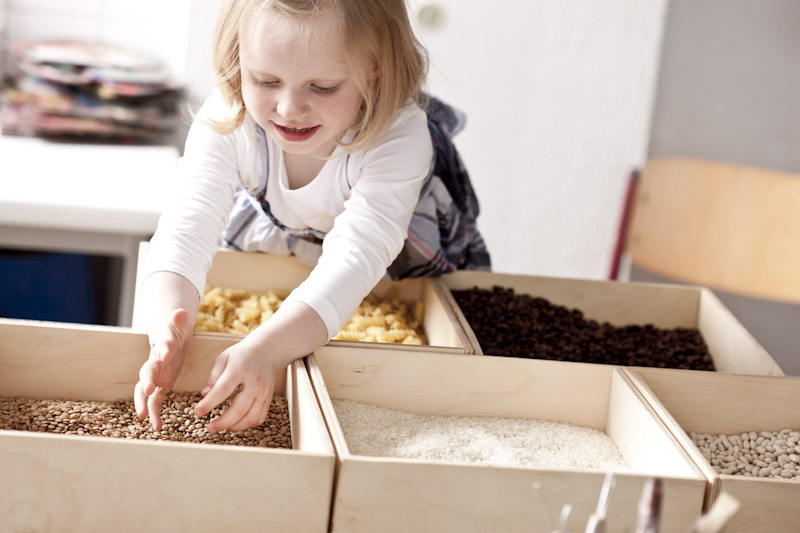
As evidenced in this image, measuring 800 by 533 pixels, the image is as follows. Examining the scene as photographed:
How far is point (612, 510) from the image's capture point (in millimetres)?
746

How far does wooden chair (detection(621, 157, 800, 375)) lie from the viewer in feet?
6.79

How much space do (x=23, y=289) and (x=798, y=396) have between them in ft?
5.44

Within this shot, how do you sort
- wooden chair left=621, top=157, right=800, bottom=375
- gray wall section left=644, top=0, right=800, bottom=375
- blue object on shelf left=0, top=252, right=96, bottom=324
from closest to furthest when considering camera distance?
1. blue object on shelf left=0, top=252, right=96, bottom=324
2. wooden chair left=621, top=157, right=800, bottom=375
3. gray wall section left=644, top=0, right=800, bottom=375

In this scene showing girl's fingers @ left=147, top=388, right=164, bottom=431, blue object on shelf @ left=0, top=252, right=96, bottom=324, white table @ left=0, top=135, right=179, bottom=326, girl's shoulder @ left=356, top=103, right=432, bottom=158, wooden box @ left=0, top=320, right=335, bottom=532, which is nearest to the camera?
wooden box @ left=0, top=320, right=335, bottom=532

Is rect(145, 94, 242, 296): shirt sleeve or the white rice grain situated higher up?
rect(145, 94, 242, 296): shirt sleeve

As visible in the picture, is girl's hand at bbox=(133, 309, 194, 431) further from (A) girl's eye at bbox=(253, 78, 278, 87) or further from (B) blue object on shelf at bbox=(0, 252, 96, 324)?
(B) blue object on shelf at bbox=(0, 252, 96, 324)

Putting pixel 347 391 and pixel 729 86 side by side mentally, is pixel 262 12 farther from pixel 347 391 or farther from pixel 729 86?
pixel 729 86

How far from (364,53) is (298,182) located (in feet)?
0.90

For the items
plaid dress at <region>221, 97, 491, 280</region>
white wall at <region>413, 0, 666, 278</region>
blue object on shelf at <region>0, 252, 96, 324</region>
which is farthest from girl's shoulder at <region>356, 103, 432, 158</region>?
blue object on shelf at <region>0, 252, 96, 324</region>

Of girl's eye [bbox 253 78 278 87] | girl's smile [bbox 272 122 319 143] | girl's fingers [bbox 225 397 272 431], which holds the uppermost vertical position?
girl's eye [bbox 253 78 278 87]

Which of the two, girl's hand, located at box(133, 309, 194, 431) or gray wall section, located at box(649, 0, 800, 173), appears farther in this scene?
gray wall section, located at box(649, 0, 800, 173)

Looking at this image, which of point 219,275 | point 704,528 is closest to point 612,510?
point 704,528

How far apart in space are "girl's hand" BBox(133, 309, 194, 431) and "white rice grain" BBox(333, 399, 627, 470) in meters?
0.19

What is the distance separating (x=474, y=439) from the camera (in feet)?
3.02
